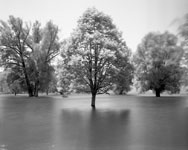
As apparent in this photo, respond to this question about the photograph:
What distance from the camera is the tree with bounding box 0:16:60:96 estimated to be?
39.2 m

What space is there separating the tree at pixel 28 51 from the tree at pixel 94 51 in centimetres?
2130

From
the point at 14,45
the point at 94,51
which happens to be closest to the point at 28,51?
the point at 14,45

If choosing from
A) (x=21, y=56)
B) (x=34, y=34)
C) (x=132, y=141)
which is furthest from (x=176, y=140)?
(x=34, y=34)

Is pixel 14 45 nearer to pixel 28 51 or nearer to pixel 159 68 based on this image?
pixel 28 51

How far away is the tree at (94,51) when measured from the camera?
18141mm

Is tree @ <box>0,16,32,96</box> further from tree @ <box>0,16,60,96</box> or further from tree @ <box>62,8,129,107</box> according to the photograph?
tree @ <box>62,8,129,107</box>

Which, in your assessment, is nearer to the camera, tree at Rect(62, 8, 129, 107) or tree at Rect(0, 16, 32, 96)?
tree at Rect(62, 8, 129, 107)

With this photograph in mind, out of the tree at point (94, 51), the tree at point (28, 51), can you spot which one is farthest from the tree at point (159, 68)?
the tree at point (94, 51)

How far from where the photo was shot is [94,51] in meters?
18.9

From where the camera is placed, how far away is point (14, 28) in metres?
40.2

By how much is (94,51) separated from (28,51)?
27270 mm

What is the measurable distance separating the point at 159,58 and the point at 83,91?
2661cm

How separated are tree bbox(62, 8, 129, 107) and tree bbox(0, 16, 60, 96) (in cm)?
2130

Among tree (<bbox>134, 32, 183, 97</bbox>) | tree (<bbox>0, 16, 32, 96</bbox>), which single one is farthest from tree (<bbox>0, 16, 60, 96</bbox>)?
tree (<bbox>134, 32, 183, 97</bbox>)
